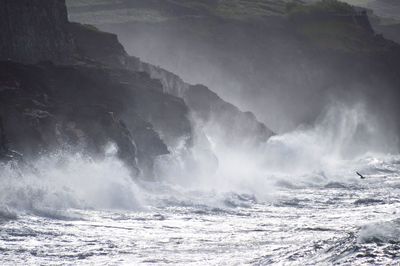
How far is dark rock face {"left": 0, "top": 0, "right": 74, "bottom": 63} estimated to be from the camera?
199 feet

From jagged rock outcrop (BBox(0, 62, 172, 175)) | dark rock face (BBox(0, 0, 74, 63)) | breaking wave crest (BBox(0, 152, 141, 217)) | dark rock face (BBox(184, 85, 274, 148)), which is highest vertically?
dark rock face (BBox(0, 0, 74, 63))

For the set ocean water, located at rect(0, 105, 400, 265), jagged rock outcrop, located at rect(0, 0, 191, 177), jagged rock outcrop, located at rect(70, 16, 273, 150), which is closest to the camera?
ocean water, located at rect(0, 105, 400, 265)

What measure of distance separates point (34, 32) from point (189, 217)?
85.9 ft

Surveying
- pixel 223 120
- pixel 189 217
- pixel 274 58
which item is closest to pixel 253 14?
pixel 274 58

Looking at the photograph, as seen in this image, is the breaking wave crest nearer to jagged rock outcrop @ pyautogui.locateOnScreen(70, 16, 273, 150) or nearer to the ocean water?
the ocean water

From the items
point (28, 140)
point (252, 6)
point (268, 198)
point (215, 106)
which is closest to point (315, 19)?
point (252, 6)

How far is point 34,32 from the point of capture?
6356cm

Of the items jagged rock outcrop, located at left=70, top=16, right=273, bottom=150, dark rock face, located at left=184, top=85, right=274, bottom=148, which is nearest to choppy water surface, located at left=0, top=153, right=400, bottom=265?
jagged rock outcrop, located at left=70, top=16, right=273, bottom=150

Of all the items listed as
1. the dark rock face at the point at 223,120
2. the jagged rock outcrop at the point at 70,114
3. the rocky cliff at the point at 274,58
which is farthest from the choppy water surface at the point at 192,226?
the rocky cliff at the point at 274,58

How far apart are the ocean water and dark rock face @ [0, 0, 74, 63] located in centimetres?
1244

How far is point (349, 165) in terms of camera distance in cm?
9538

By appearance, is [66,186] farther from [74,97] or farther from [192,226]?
[74,97]

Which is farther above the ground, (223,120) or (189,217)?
(189,217)

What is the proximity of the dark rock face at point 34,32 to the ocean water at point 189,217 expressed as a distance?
12437 mm
